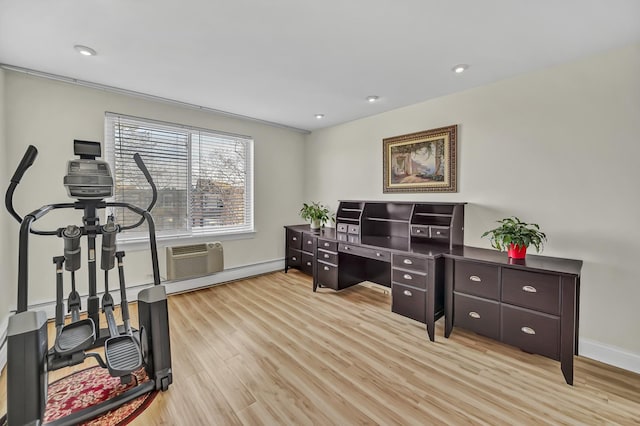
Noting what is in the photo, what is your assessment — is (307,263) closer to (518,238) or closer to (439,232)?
(439,232)

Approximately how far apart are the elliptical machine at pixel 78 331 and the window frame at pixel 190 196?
4.37 ft

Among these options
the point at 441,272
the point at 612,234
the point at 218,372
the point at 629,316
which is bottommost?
the point at 218,372

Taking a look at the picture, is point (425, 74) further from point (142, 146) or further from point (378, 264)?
point (142, 146)

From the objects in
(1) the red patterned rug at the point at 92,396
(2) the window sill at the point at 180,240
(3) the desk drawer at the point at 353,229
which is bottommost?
(1) the red patterned rug at the point at 92,396

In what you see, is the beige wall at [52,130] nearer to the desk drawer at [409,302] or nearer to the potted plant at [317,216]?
the potted plant at [317,216]

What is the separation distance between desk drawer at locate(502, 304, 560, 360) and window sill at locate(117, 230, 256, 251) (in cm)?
345

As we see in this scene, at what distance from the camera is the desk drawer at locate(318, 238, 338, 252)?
141 inches

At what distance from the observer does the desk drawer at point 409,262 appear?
264cm

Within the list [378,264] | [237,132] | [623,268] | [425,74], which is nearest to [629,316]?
[623,268]

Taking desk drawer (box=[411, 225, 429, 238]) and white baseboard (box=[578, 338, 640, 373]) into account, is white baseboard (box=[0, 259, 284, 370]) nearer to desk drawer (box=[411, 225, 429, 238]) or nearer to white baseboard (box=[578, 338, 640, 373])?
desk drawer (box=[411, 225, 429, 238])

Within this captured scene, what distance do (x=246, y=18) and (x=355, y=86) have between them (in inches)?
55.4

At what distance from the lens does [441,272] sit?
2691 mm

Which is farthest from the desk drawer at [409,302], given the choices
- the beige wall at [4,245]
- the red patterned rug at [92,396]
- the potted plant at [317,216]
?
the beige wall at [4,245]

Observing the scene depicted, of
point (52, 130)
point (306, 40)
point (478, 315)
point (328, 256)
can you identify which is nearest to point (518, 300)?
point (478, 315)
